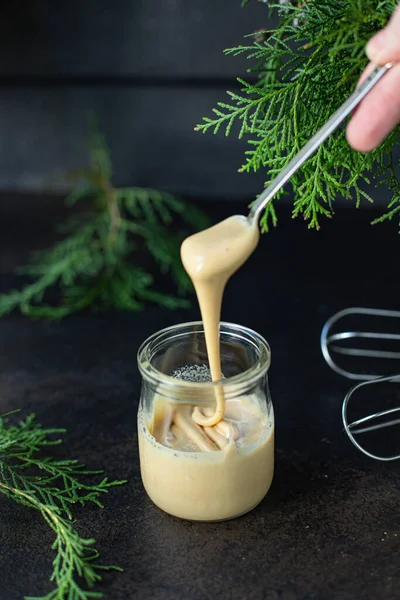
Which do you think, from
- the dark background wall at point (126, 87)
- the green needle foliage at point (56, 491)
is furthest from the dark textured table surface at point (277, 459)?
the dark background wall at point (126, 87)

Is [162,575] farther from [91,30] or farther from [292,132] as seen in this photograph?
[91,30]

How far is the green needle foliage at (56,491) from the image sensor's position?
798 millimetres

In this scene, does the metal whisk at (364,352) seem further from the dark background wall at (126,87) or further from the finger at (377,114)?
the dark background wall at (126,87)

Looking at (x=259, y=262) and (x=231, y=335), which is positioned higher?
(x=231, y=335)

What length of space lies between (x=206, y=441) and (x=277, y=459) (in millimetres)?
172

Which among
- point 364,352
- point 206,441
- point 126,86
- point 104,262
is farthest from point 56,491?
point 126,86

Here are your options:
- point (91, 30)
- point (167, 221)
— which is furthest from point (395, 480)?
point (91, 30)

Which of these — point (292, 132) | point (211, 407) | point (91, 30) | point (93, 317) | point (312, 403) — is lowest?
point (93, 317)

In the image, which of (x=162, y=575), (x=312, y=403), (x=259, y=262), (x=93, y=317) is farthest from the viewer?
(x=259, y=262)

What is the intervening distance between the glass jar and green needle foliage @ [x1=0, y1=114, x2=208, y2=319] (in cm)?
51

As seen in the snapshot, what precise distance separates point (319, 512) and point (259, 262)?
76 cm

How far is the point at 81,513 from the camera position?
0.91 meters

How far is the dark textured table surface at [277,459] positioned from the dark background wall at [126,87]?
0.43 meters

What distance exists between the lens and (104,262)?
5.30 ft
